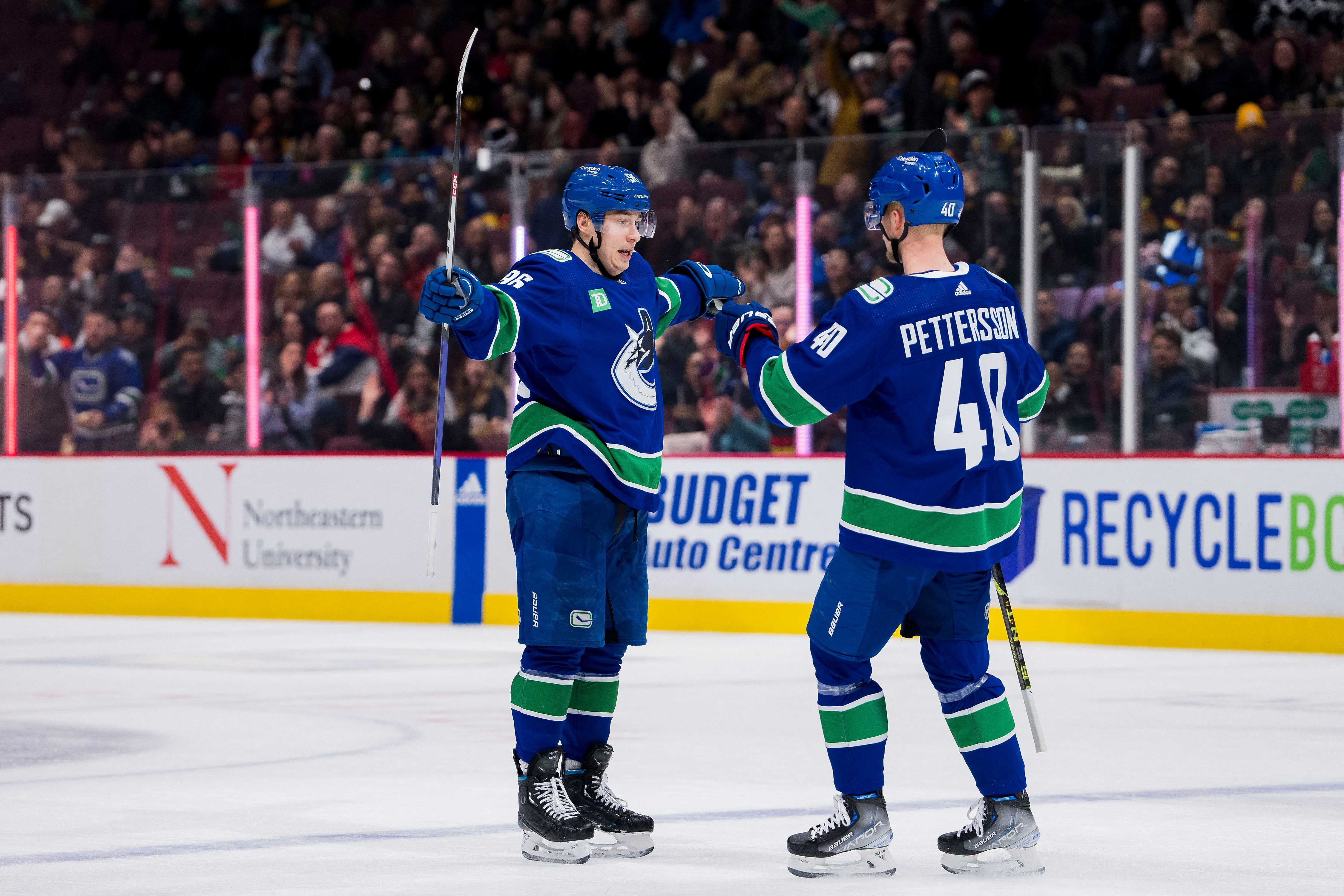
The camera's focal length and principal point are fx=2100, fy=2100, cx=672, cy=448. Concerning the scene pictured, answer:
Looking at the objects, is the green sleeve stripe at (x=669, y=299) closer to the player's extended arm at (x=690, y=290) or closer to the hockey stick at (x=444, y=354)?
the player's extended arm at (x=690, y=290)

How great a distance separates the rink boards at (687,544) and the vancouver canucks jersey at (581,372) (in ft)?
17.4

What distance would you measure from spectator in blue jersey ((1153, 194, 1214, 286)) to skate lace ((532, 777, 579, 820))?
18.3 feet

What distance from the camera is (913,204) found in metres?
4.24

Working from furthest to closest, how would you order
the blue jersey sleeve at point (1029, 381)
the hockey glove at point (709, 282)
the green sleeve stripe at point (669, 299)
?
1. the hockey glove at point (709, 282)
2. the green sleeve stripe at point (669, 299)
3. the blue jersey sleeve at point (1029, 381)

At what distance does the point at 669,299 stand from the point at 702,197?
5.24 meters

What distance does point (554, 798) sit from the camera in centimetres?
436

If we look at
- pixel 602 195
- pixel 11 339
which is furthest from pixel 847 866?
pixel 11 339

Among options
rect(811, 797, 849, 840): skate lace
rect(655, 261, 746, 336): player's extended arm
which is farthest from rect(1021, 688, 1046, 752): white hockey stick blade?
rect(655, 261, 746, 336): player's extended arm

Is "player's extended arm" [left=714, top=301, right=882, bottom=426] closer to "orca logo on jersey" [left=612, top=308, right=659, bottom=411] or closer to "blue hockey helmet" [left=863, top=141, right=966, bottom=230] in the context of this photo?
"blue hockey helmet" [left=863, top=141, right=966, bottom=230]

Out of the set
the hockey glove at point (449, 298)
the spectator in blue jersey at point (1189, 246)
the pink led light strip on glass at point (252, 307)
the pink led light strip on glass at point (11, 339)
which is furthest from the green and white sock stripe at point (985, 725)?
the pink led light strip on glass at point (11, 339)

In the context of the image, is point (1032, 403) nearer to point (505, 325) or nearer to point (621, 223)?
point (621, 223)

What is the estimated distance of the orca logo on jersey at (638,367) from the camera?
454cm

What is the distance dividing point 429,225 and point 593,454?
6.41 metres

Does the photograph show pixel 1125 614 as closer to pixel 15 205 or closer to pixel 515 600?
pixel 515 600
